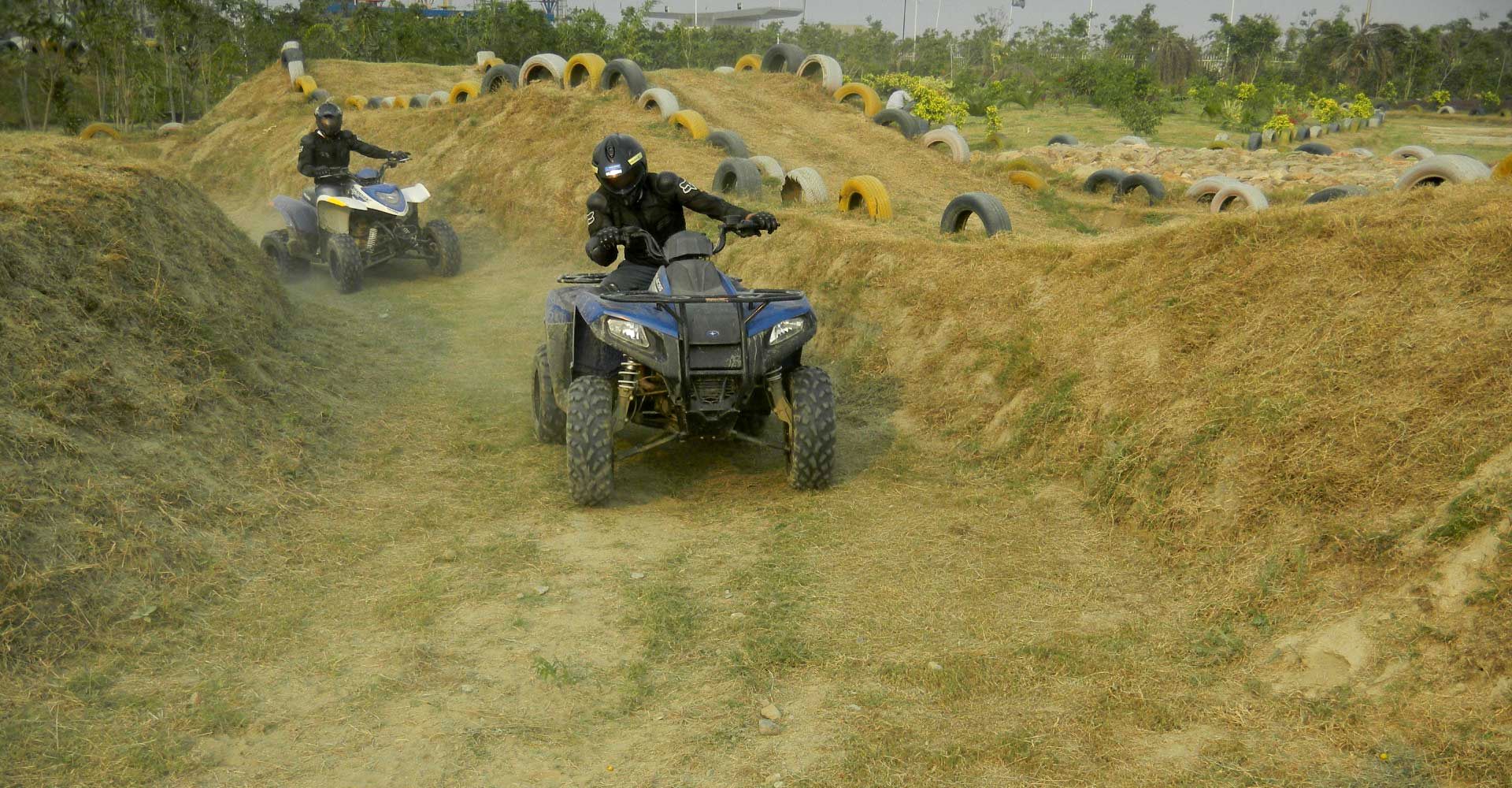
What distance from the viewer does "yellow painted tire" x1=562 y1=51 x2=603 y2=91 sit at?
21156 millimetres

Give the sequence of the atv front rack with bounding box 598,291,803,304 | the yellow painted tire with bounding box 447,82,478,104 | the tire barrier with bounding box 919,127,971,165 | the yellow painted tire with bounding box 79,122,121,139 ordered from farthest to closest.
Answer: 1. the yellow painted tire with bounding box 79,122,121,139
2. the yellow painted tire with bounding box 447,82,478,104
3. the tire barrier with bounding box 919,127,971,165
4. the atv front rack with bounding box 598,291,803,304

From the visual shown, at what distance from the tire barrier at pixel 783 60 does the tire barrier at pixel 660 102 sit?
6.09 metres

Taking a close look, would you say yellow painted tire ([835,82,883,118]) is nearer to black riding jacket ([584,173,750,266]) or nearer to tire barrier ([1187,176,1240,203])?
tire barrier ([1187,176,1240,203])

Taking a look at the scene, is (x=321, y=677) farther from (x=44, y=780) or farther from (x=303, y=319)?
(x=303, y=319)

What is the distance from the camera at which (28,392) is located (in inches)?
241

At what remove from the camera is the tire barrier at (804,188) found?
14.7 metres

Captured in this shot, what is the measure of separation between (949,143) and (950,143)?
3 centimetres

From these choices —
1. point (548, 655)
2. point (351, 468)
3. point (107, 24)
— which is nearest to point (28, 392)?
point (351, 468)

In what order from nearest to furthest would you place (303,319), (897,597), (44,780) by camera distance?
1. (44,780)
2. (897,597)
3. (303,319)

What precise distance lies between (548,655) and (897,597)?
1.70 metres

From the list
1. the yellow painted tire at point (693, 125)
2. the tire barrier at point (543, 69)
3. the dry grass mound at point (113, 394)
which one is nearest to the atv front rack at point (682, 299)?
the dry grass mound at point (113, 394)

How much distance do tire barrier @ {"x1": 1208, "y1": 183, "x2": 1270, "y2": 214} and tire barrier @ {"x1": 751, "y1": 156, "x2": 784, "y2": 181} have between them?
5.90m

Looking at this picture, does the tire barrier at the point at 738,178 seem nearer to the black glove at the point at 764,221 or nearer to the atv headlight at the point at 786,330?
the black glove at the point at 764,221

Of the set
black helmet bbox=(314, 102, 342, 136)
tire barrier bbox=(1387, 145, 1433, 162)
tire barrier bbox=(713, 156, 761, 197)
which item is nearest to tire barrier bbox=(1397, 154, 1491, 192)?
tire barrier bbox=(713, 156, 761, 197)
